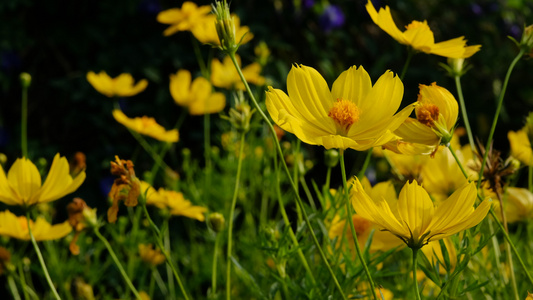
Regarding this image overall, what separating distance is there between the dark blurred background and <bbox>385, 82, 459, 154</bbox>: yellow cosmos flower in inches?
52.9

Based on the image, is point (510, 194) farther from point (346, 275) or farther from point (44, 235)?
point (44, 235)

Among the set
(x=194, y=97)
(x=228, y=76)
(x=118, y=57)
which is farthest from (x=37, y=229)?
(x=118, y=57)

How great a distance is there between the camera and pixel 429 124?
1.96ft

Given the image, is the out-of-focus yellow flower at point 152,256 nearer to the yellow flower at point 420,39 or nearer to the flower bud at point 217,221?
the flower bud at point 217,221

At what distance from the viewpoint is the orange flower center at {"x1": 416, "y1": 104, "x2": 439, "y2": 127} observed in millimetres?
593

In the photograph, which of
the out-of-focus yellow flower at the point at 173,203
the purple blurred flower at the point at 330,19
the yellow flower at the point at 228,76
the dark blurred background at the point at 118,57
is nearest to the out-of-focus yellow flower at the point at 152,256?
the out-of-focus yellow flower at the point at 173,203

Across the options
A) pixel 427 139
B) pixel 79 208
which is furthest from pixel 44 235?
pixel 427 139

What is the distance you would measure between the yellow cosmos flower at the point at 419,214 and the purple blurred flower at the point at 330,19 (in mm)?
1702

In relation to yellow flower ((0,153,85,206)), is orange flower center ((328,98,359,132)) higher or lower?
higher

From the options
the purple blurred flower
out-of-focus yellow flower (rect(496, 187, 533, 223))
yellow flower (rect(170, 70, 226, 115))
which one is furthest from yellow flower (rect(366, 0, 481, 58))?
the purple blurred flower

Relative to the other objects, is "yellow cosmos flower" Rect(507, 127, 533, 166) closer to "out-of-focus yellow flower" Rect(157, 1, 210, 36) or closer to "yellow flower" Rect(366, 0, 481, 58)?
"yellow flower" Rect(366, 0, 481, 58)

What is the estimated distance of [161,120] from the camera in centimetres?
206

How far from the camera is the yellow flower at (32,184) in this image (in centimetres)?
72

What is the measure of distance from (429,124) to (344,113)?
0.08 metres
